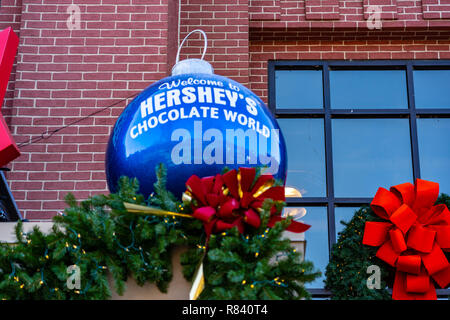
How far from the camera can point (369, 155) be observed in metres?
5.37

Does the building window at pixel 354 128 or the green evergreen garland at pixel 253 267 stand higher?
the building window at pixel 354 128

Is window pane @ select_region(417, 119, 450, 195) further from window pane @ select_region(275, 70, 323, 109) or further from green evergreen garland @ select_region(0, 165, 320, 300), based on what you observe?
green evergreen garland @ select_region(0, 165, 320, 300)

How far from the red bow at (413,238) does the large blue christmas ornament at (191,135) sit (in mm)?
823

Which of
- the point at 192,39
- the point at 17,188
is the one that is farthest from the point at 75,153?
the point at 192,39

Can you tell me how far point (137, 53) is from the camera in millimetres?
4559

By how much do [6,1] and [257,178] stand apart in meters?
4.14

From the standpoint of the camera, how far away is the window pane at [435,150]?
5.32 metres

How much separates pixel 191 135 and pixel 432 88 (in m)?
4.01

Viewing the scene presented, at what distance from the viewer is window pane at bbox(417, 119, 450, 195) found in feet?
17.5

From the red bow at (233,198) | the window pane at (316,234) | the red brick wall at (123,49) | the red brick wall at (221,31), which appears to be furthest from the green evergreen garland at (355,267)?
the red brick wall at (221,31)

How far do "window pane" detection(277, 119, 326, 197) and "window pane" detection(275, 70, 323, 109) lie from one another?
18cm

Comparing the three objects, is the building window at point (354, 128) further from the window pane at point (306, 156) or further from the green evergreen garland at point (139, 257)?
the green evergreen garland at point (139, 257)

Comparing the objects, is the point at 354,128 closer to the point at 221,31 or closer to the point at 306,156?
the point at 306,156

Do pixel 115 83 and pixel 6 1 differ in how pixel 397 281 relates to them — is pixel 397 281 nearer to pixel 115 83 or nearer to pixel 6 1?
pixel 115 83
